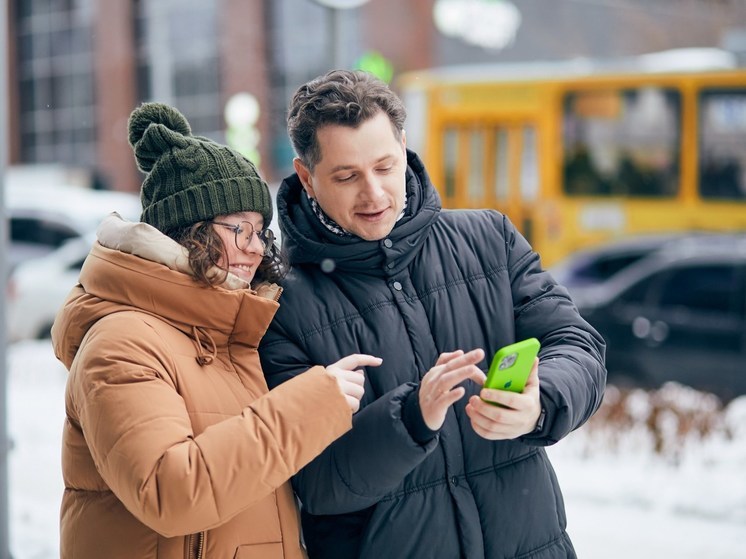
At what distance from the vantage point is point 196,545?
1.85m

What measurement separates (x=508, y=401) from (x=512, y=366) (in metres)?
0.07

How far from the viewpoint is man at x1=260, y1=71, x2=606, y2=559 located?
6.60ft

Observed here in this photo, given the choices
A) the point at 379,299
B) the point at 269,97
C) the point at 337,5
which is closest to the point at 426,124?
the point at 269,97

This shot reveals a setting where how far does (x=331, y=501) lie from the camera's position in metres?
2.03

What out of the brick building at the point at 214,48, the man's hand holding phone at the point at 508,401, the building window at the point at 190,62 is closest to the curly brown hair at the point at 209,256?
the man's hand holding phone at the point at 508,401

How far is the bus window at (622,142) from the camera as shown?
1206 centimetres

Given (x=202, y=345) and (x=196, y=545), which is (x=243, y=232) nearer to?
(x=202, y=345)

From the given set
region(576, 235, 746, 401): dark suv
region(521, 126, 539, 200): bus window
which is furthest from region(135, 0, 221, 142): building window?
region(576, 235, 746, 401): dark suv

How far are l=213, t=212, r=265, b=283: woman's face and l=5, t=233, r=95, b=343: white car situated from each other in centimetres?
985

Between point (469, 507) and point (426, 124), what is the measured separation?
11.5 meters

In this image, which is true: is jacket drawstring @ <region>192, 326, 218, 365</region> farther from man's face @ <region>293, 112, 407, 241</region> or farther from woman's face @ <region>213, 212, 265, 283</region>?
man's face @ <region>293, 112, 407, 241</region>

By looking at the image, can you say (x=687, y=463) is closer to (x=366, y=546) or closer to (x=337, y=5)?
(x=337, y=5)

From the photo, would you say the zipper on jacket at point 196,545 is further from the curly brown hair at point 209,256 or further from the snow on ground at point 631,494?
the snow on ground at point 631,494

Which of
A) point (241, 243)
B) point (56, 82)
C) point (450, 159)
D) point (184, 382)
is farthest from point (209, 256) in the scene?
point (56, 82)
